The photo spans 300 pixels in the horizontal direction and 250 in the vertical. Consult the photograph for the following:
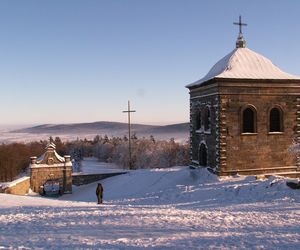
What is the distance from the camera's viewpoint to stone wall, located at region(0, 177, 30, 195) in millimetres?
23650

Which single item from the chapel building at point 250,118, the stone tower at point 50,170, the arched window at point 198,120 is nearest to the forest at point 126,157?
the stone tower at point 50,170

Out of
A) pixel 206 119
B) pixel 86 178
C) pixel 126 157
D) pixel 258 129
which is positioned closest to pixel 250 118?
pixel 258 129

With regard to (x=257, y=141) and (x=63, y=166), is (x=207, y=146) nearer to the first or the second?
(x=257, y=141)

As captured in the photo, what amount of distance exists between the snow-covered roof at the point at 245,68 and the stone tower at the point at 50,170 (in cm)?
1238

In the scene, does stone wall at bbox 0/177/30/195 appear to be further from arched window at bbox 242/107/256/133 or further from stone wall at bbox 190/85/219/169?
arched window at bbox 242/107/256/133

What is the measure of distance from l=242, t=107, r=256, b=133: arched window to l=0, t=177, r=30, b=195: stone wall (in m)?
15.4

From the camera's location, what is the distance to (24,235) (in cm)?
953

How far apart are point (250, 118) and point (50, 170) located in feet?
54.2

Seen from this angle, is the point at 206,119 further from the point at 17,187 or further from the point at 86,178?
the point at 17,187

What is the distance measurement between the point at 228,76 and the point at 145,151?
6116 cm

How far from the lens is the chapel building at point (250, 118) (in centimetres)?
2244

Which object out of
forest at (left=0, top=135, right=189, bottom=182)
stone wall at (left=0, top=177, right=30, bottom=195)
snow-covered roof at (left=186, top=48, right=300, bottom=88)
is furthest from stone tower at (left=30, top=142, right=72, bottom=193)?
forest at (left=0, top=135, right=189, bottom=182)

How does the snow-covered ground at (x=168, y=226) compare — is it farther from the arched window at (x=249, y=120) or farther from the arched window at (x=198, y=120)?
the arched window at (x=198, y=120)

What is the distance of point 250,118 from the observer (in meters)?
23.2
